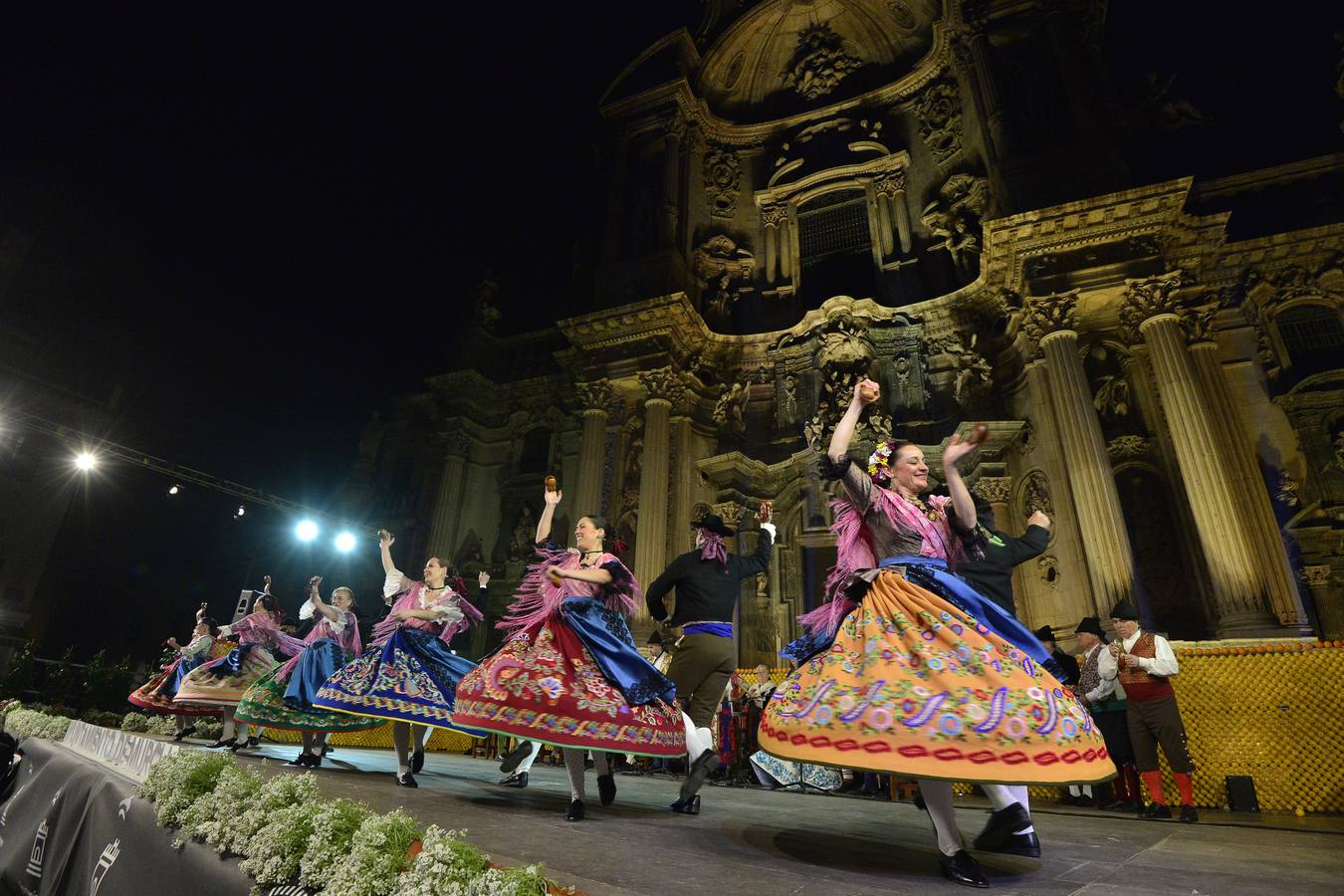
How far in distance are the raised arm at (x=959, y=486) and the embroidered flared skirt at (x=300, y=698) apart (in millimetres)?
5472

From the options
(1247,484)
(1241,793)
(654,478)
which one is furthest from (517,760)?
(1247,484)

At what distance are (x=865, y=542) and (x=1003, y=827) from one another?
1.34 m

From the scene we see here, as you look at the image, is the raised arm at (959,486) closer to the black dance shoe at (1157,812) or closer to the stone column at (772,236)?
the black dance shoe at (1157,812)

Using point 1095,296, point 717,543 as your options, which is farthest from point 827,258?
point 717,543

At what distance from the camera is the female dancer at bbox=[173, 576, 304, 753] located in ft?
23.6

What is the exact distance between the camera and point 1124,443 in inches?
464

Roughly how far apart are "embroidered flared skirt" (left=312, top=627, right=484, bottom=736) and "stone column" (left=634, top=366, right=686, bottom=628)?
22.8ft

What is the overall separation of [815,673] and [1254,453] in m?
13.6

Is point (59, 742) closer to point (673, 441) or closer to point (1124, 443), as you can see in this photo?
point (673, 441)

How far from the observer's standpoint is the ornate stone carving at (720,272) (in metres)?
16.9

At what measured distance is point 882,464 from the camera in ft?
10.6

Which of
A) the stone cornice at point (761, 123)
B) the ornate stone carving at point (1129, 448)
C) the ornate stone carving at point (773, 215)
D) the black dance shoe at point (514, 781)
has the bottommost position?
the black dance shoe at point (514, 781)

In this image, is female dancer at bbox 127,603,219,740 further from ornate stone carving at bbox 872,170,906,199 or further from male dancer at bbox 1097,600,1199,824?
ornate stone carving at bbox 872,170,906,199

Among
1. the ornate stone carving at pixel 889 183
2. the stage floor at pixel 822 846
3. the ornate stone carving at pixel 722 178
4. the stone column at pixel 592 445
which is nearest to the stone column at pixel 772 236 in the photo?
the ornate stone carving at pixel 722 178
